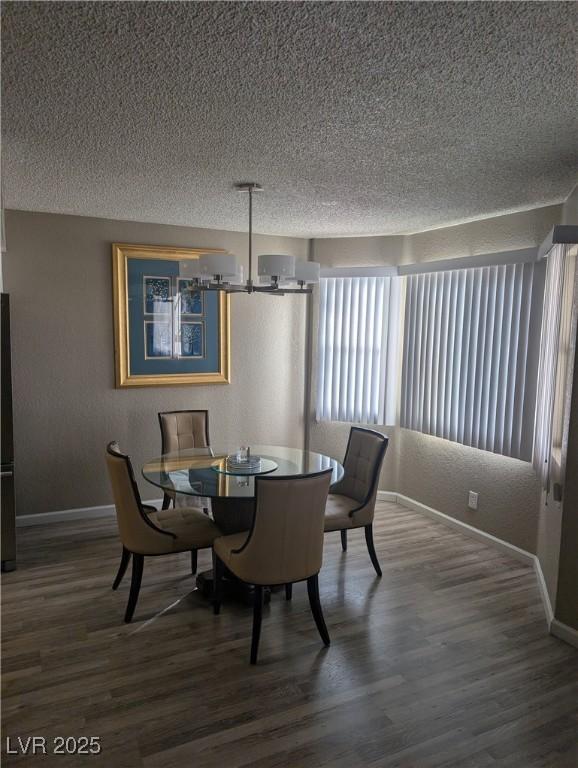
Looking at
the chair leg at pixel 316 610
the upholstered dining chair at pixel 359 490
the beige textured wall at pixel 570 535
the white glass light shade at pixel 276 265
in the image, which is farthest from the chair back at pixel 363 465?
the white glass light shade at pixel 276 265

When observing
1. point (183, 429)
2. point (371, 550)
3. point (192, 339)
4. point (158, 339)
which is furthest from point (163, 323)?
point (371, 550)

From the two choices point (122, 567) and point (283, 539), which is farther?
point (122, 567)

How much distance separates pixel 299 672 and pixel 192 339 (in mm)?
3000

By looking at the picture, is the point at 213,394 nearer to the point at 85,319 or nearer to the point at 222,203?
the point at 85,319

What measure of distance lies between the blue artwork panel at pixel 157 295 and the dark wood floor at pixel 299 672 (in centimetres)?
207

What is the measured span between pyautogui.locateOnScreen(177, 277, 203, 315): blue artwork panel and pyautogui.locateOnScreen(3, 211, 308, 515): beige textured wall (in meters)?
0.34

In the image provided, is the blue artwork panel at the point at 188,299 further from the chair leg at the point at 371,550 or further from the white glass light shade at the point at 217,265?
the chair leg at the point at 371,550

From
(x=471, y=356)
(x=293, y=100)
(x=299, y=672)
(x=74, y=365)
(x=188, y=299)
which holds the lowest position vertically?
(x=299, y=672)

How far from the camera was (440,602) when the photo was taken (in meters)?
3.26

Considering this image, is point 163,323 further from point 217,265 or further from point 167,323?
point 217,265

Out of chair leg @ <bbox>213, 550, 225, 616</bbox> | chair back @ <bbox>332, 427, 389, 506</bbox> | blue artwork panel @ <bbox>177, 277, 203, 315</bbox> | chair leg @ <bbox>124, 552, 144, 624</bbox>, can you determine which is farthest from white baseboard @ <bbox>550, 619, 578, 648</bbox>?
blue artwork panel @ <bbox>177, 277, 203, 315</bbox>

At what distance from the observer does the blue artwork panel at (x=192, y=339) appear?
478 centimetres

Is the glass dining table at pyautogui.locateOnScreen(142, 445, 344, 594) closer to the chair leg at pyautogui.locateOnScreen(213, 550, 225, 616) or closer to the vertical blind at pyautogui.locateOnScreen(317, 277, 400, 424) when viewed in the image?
the chair leg at pyautogui.locateOnScreen(213, 550, 225, 616)

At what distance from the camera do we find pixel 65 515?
447 centimetres
